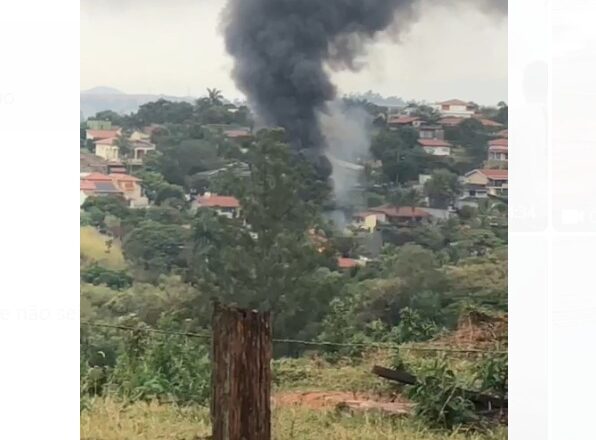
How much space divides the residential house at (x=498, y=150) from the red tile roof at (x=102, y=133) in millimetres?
1053

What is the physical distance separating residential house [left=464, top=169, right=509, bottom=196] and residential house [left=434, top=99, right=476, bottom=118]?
17 cm

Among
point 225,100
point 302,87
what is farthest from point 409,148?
point 225,100

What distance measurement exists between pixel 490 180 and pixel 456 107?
0.74ft

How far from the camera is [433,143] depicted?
8.98ft

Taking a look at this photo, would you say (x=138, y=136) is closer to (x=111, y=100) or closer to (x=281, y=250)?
(x=111, y=100)

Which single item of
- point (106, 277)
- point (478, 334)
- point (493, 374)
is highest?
point (106, 277)

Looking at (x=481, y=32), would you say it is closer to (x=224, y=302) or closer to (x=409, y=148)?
(x=409, y=148)

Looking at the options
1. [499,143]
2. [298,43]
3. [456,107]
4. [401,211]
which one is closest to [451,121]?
[456,107]

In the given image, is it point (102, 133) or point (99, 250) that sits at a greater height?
point (102, 133)

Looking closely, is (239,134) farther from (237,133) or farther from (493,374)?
(493,374)

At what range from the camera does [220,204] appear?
2.74 m

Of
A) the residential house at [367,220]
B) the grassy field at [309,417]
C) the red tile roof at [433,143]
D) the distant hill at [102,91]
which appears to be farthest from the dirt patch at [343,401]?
the distant hill at [102,91]
